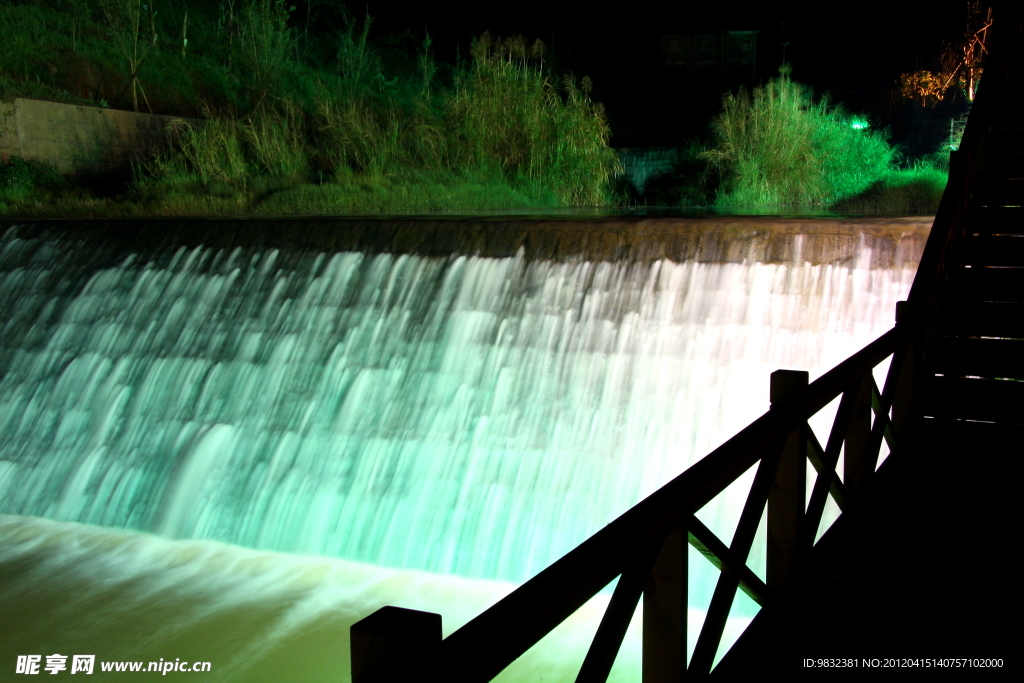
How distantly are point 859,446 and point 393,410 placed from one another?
142 inches

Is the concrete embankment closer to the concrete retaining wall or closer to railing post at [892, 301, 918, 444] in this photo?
railing post at [892, 301, 918, 444]

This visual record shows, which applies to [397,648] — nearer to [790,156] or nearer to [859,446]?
[859,446]

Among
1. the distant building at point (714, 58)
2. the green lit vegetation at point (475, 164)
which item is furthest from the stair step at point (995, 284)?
the distant building at point (714, 58)

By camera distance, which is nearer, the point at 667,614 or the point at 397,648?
the point at 397,648

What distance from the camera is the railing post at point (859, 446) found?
3.57 metres

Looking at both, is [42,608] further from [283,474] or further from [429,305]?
[429,305]

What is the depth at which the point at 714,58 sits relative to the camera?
3088cm

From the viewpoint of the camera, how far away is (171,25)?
71.8 feet

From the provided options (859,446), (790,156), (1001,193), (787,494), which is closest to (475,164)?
(790,156)

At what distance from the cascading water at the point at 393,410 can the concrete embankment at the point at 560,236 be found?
0.38ft

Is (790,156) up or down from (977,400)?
down

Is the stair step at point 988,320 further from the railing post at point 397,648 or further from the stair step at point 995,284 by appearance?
the railing post at point 397,648

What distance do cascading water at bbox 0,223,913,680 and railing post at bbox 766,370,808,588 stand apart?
2.12 m

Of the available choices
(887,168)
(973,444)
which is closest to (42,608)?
(973,444)
